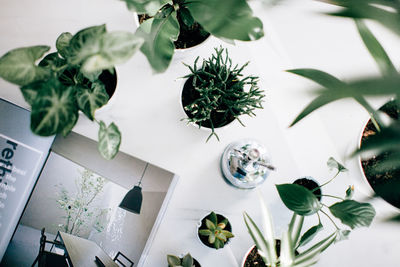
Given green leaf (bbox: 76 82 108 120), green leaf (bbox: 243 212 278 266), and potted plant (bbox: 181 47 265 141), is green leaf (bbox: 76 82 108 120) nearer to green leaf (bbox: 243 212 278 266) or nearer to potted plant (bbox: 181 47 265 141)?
potted plant (bbox: 181 47 265 141)

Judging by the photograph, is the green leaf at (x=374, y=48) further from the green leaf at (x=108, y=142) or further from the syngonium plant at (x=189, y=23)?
the green leaf at (x=108, y=142)

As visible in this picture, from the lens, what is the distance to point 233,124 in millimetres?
902

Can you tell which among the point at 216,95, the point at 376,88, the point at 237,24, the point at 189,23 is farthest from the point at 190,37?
the point at 376,88

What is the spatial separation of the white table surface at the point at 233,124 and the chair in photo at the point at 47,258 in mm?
234

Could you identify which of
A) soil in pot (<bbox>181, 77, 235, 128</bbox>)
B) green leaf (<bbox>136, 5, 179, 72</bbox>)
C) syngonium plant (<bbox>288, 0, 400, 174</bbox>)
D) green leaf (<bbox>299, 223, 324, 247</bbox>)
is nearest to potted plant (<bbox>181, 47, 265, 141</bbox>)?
soil in pot (<bbox>181, 77, 235, 128</bbox>)

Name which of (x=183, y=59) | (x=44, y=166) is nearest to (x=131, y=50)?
(x=183, y=59)

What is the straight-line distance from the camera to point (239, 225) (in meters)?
0.90

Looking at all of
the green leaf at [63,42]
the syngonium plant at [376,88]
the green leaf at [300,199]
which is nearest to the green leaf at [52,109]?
the green leaf at [63,42]

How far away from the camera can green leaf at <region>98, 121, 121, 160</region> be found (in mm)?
529

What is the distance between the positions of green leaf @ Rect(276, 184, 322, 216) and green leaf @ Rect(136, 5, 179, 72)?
393 millimetres

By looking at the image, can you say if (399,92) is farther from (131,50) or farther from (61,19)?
(61,19)

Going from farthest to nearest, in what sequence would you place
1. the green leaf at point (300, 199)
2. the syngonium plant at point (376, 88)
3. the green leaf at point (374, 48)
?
the green leaf at point (300, 199)
the green leaf at point (374, 48)
the syngonium plant at point (376, 88)

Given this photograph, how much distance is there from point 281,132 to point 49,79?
25.9 inches

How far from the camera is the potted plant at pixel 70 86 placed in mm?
444
